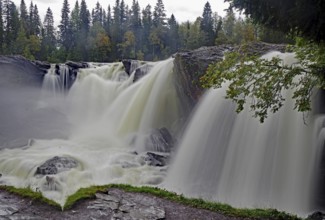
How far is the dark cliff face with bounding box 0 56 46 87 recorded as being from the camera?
24809 mm

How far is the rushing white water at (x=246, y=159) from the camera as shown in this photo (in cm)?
959

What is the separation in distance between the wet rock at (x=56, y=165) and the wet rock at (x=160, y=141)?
3920 millimetres

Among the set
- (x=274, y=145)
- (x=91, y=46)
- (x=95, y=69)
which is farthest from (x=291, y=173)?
(x=91, y=46)

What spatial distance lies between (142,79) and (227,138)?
32.0 feet

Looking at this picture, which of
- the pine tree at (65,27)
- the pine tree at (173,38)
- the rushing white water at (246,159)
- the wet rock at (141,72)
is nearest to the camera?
the rushing white water at (246,159)

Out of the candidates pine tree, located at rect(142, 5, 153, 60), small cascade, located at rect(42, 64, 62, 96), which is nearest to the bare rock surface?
small cascade, located at rect(42, 64, 62, 96)

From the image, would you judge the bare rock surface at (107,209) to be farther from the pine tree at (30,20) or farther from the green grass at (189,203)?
the pine tree at (30,20)

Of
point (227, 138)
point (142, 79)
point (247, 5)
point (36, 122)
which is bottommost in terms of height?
point (36, 122)

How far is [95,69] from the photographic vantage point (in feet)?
90.5

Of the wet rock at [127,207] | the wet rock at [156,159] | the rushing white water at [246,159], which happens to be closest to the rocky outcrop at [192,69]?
the rushing white water at [246,159]

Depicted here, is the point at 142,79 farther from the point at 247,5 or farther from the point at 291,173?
the point at 247,5

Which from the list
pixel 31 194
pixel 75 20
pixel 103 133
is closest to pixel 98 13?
pixel 75 20

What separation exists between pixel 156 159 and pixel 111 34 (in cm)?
5102

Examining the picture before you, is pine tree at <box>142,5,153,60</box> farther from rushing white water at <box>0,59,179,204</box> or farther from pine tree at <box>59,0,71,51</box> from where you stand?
rushing white water at <box>0,59,179,204</box>
